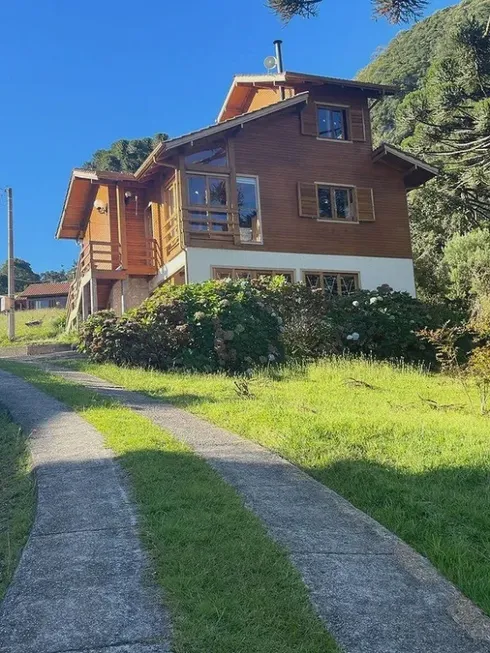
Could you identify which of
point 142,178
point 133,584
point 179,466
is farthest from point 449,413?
point 142,178

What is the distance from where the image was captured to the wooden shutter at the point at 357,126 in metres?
22.2

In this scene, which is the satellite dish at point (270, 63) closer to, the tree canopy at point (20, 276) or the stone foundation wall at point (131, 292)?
the stone foundation wall at point (131, 292)

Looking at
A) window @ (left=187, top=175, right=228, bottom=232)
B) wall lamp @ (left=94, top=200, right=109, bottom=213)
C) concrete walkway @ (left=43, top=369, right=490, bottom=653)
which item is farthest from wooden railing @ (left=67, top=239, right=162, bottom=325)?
concrete walkway @ (left=43, top=369, right=490, bottom=653)

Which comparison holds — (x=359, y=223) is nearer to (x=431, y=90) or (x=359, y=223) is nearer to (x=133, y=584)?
(x=431, y=90)

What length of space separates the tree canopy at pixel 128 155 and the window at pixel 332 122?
3606 centimetres

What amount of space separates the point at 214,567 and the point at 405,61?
5824 centimetres

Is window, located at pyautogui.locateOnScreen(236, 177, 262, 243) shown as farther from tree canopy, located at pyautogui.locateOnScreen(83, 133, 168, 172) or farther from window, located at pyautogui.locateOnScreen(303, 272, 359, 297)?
tree canopy, located at pyautogui.locateOnScreen(83, 133, 168, 172)

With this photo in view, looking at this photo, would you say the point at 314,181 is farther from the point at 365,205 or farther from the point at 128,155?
the point at 128,155

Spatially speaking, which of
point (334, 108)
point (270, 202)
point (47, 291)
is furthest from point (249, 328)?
point (47, 291)

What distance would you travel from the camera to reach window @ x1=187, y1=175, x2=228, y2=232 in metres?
19.5

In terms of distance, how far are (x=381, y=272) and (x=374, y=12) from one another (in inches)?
448

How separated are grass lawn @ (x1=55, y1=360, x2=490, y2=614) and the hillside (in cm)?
3409

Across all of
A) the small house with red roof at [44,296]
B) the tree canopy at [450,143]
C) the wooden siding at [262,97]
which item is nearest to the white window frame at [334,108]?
the wooden siding at [262,97]

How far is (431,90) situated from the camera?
22.2 meters
